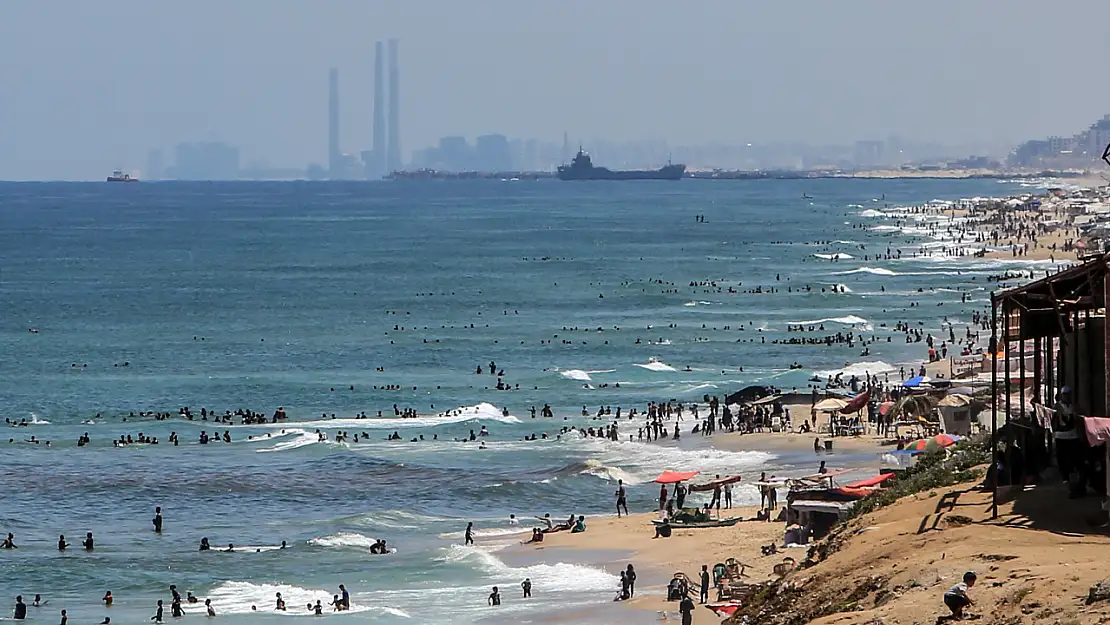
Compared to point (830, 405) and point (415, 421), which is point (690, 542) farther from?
point (415, 421)

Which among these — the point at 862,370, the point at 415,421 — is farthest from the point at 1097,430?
the point at 862,370

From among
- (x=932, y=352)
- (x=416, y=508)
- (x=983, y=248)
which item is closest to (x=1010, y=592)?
(x=416, y=508)

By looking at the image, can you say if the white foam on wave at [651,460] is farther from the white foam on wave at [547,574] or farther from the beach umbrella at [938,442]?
the white foam on wave at [547,574]

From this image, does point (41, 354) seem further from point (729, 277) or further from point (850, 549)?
point (850, 549)

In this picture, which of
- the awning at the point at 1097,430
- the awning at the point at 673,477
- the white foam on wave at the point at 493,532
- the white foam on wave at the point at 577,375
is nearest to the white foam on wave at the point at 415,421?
the white foam on wave at the point at 577,375

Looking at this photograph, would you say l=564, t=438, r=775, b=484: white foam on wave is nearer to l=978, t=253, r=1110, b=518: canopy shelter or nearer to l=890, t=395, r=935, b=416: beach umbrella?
l=890, t=395, r=935, b=416: beach umbrella

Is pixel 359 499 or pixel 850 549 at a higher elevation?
pixel 850 549
